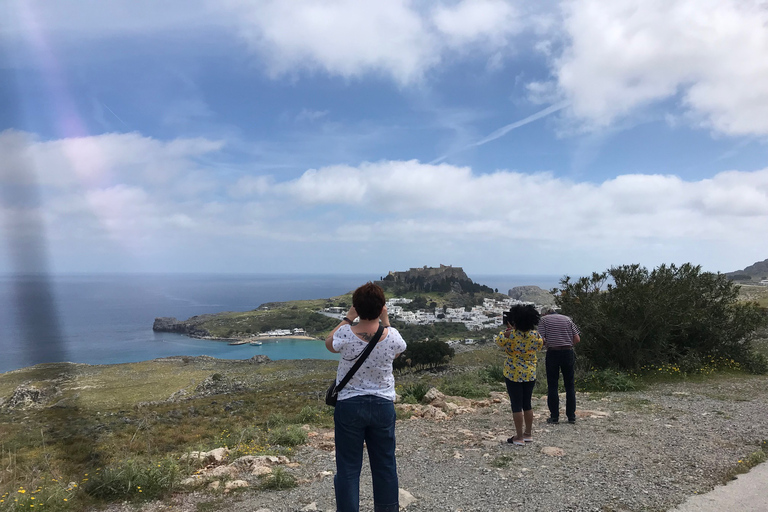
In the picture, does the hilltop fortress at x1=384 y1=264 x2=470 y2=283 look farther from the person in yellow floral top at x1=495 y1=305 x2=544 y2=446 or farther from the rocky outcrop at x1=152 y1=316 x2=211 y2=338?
the person in yellow floral top at x1=495 y1=305 x2=544 y2=446

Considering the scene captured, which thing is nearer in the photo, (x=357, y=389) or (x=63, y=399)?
(x=357, y=389)

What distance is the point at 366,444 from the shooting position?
3.07m

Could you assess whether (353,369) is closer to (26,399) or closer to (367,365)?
(367,365)

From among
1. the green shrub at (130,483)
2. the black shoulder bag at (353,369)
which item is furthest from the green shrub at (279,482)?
the black shoulder bag at (353,369)

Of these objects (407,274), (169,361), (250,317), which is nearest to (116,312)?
(250,317)

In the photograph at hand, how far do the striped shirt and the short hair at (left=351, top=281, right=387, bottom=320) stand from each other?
161 inches

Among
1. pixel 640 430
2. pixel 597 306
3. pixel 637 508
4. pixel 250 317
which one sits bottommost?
pixel 250 317

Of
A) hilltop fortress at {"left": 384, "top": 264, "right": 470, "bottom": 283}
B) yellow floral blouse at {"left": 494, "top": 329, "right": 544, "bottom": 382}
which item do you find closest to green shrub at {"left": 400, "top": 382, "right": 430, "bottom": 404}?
yellow floral blouse at {"left": 494, "top": 329, "right": 544, "bottom": 382}

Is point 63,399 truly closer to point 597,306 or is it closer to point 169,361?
point 169,361

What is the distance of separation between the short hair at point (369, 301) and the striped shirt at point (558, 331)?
410 centimetres

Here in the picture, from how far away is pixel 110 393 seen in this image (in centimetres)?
3391

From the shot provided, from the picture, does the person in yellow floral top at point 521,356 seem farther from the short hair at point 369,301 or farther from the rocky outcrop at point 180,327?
the rocky outcrop at point 180,327

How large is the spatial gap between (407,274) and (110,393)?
120 m

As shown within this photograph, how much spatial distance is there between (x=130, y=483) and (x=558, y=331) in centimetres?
586
